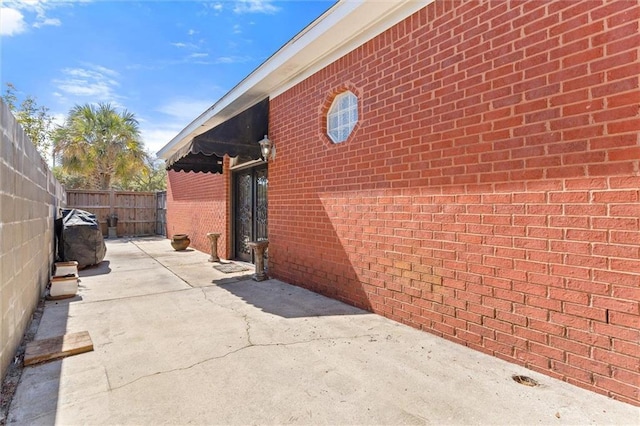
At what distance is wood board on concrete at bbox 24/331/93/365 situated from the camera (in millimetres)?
2674

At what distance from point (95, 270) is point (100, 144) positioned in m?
11.3

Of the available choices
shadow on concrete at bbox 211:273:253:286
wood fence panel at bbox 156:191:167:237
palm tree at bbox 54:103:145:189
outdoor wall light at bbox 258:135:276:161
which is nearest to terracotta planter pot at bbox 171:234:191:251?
shadow on concrete at bbox 211:273:253:286

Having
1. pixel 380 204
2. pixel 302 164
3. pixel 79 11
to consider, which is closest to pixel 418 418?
pixel 380 204

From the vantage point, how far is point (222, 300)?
4.62 meters

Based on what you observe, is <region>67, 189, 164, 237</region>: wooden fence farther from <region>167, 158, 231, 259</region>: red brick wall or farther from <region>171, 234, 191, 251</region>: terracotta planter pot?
<region>171, 234, 191, 251</region>: terracotta planter pot

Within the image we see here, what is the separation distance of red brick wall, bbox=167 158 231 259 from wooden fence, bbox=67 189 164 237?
2889 millimetres

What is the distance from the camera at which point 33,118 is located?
13.2m

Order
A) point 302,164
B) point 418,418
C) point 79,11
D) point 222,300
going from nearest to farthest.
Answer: point 418,418 → point 222,300 → point 302,164 → point 79,11

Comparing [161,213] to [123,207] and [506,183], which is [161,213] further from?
[506,183]

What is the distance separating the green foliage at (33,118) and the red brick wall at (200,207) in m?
5.09

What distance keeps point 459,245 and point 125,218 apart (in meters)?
16.0

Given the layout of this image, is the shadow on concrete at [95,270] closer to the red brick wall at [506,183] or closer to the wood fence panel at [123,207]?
the red brick wall at [506,183]

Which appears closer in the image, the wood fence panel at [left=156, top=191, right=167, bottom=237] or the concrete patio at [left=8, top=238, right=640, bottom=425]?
the concrete patio at [left=8, top=238, right=640, bottom=425]

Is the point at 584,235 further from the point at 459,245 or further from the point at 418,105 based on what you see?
the point at 418,105
